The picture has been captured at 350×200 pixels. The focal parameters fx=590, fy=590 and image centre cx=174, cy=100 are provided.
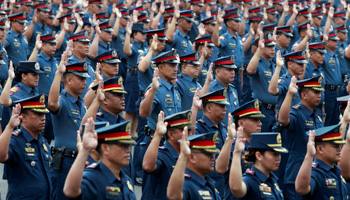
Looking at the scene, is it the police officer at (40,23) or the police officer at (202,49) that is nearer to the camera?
the police officer at (202,49)

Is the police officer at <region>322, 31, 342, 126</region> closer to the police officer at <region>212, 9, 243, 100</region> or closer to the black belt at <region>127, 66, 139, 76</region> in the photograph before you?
the police officer at <region>212, 9, 243, 100</region>

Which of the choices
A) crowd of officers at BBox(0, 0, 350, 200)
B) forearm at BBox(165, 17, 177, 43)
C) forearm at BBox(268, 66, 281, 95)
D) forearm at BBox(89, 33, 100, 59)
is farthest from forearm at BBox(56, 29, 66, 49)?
forearm at BBox(268, 66, 281, 95)

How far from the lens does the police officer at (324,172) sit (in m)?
5.34

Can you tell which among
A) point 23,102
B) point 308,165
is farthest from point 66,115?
point 308,165

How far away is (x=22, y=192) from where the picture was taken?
19.1 feet

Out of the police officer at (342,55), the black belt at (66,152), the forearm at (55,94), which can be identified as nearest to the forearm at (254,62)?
the police officer at (342,55)

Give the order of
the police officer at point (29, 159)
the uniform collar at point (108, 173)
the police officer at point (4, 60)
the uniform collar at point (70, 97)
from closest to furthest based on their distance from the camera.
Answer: the uniform collar at point (108, 173) < the police officer at point (29, 159) < the uniform collar at point (70, 97) < the police officer at point (4, 60)

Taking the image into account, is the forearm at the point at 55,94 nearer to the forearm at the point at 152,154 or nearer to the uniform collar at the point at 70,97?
the uniform collar at the point at 70,97

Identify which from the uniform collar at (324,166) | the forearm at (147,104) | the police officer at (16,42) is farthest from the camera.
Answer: the police officer at (16,42)

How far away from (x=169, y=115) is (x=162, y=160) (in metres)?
1.68

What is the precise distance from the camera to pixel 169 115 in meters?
7.27

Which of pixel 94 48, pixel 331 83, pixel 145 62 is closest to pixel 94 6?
pixel 94 48

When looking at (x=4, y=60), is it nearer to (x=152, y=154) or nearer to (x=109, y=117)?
(x=109, y=117)

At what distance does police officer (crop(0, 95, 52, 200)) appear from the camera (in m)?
5.84
